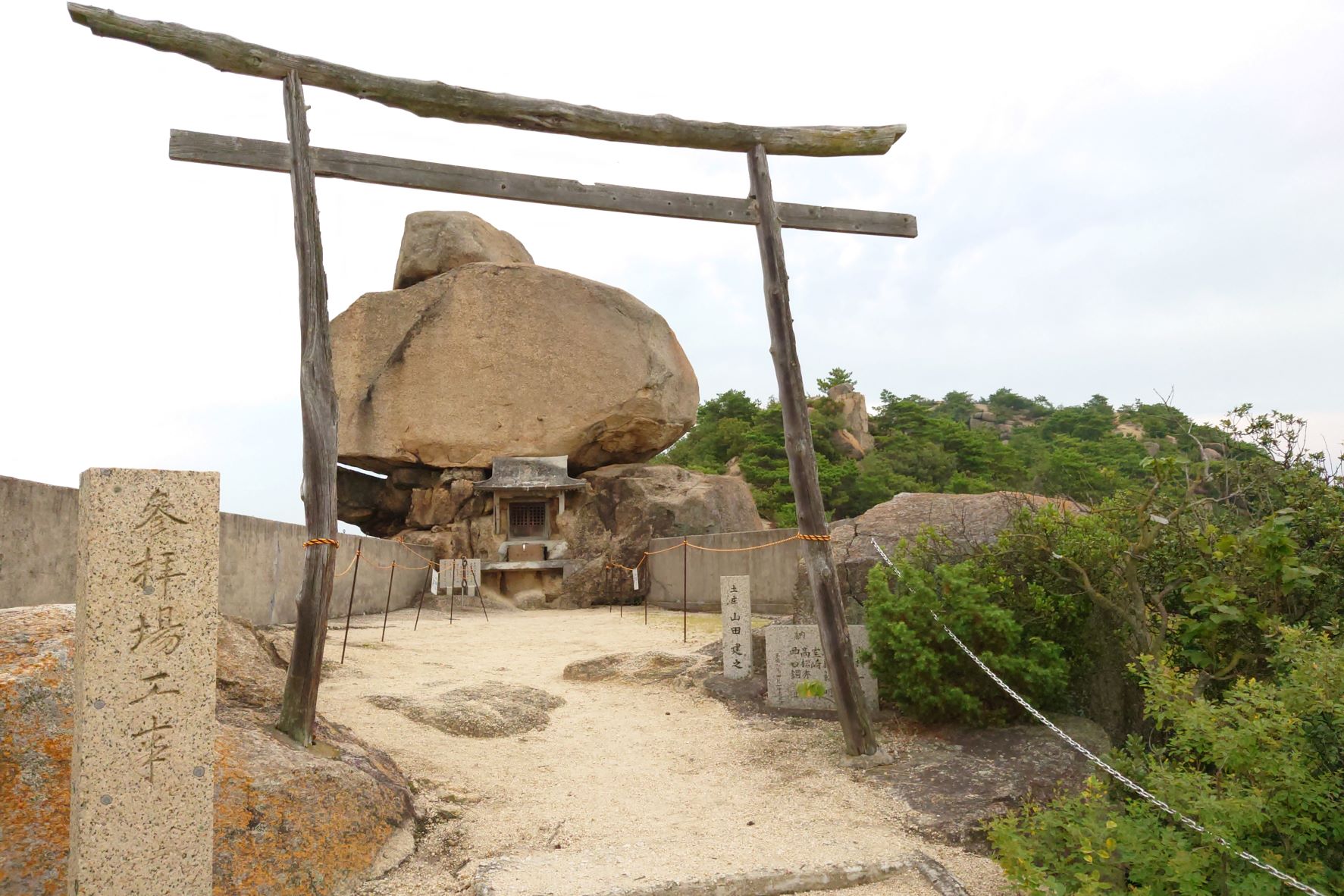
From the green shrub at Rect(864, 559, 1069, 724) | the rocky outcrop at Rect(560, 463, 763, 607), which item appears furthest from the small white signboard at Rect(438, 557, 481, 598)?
the green shrub at Rect(864, 559, 1069, 724)

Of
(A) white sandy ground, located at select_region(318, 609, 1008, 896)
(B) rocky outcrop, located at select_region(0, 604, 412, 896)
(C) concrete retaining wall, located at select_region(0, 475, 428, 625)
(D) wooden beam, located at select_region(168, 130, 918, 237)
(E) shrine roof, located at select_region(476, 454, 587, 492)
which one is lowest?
(A) white sandy ground, located at select_region(318, 609, 1008, 896)

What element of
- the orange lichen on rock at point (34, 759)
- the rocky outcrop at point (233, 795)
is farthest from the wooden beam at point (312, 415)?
the orange lichen on rock at point (34, 759)

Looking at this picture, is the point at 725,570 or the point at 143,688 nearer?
the point at 143,688

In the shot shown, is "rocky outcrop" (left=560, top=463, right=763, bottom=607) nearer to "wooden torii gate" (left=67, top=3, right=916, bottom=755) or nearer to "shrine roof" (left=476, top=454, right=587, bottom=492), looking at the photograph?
"shrine roof" (left=476, top=454, right=587, bottom=492)

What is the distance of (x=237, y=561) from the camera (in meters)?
9.00

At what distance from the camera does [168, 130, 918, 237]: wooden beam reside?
516cm

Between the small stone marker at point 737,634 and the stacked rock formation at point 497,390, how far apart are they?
12161 millimetres

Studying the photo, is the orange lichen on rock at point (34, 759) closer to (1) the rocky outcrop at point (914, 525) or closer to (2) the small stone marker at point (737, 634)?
(1) the rocky outcrop at point (914, 525)

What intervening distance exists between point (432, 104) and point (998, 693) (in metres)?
5.36

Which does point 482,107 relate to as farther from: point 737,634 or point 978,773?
point 978,773

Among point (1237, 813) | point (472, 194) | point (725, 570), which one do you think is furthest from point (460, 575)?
point (1237, 813)

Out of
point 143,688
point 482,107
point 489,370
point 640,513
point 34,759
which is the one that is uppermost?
point 489,370

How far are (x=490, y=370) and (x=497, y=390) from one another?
0.51 metres

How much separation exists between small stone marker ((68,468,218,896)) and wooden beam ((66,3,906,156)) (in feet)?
10.3
